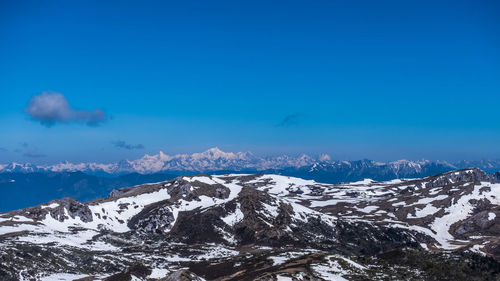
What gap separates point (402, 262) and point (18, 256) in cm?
11904

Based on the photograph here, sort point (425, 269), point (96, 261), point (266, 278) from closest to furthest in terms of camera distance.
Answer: point (266, 278) → point (425, 269) → point (96, 261)

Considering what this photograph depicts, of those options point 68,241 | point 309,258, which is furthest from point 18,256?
point 309,258

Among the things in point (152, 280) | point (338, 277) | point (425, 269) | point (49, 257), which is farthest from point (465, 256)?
point (49, 257)

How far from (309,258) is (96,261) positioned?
87.4 metres

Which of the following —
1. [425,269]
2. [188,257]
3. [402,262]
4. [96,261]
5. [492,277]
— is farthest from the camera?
[188,257]

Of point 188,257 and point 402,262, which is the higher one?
point 402,262

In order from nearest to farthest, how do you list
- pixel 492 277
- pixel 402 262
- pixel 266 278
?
pixel 266 278
pixel 492 277
pixel 402 262

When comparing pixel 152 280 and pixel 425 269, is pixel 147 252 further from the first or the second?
pixel 425 269

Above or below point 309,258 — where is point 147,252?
below

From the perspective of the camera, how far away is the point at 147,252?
184 metres

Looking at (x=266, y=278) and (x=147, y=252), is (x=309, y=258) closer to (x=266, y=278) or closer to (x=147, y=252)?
(x=266, y=278)

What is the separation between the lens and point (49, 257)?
148250 millimetres

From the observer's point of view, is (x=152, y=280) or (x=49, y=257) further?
(x=49, y=257)

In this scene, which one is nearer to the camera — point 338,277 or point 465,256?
point 338,277
